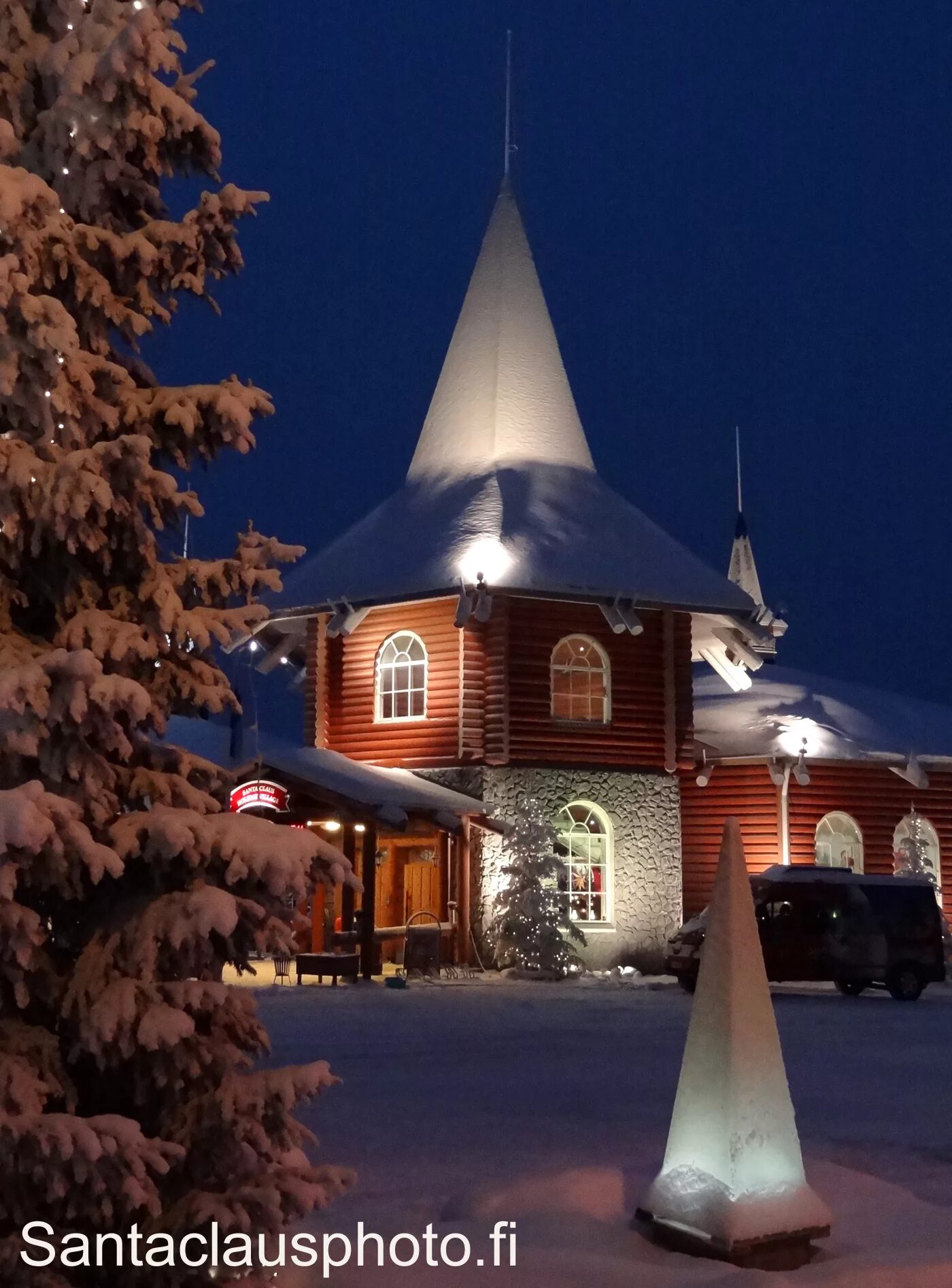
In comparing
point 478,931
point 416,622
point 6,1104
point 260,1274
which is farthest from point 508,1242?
point 416,622

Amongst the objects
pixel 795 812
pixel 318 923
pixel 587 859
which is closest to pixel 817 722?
pixel 795 812

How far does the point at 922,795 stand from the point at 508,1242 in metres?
22.9

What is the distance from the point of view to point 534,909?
72.0ft

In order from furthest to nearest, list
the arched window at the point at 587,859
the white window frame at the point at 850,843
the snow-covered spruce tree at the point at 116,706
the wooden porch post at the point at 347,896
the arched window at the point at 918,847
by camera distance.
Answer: the white window frame at the point at 850,843 → the arched window at the point at 918,847 → the arched window at the point at 587,859 → the wooden porch post at the point at 347,896 → the snow-covered spruce tree at the point at 116,706

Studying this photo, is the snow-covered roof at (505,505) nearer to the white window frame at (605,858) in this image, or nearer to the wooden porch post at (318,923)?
the white window frame at (605,858)

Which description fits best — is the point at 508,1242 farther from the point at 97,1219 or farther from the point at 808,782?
the point at 808,782

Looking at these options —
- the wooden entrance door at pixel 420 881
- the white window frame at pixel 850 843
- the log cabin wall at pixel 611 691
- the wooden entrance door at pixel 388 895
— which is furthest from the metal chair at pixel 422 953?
the white window frame at pixel 850 843

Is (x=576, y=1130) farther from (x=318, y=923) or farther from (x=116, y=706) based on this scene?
(x=318, y=923)

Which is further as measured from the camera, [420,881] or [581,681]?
[420,881]

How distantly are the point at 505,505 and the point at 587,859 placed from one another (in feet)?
21.0

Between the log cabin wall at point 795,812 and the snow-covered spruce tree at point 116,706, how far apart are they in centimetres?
2172

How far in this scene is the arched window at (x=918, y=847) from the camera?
25547 mm

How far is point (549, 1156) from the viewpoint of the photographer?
7.71 m

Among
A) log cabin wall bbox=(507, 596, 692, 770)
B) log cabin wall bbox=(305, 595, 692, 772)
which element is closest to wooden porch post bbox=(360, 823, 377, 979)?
log cabin wall bbox=(305, 595, 692, 772)
